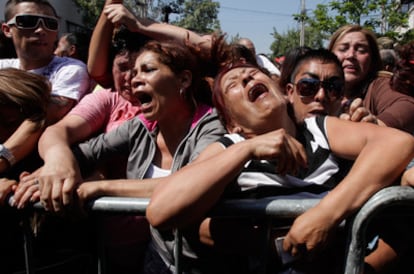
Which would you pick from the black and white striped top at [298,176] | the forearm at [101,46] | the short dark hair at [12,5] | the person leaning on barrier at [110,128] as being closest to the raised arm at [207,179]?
the black and white striped top at [298,176]

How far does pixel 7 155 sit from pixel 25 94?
366 mm

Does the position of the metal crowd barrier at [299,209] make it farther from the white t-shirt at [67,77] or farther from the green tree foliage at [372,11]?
the green tree foliage at [372,11]

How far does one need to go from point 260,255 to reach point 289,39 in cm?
6289

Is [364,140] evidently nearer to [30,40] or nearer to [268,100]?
[268,100]

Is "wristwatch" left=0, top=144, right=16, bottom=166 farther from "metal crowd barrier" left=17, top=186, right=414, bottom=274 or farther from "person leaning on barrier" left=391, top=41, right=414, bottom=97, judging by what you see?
"person leaning on barrier" left=391, top=41, right=414, bottom=97

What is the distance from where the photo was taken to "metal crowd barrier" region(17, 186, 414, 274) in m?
1.54

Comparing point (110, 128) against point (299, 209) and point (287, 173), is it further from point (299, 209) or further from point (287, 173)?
Answer: point (299, 209)

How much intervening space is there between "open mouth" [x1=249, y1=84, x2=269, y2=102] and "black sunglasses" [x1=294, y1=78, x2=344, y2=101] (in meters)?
0.46

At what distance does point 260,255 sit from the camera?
1.77 metres

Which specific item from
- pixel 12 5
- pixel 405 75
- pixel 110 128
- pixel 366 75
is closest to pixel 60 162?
pixel 110 128

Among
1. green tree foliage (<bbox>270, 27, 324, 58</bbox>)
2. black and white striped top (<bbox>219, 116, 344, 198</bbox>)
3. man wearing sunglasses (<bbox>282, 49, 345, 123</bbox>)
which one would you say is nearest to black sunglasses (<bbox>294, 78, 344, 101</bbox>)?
man wearing sunglasses (<bbox>282, 49, 345, 123</bbox>)

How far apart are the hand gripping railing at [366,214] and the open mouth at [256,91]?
2.53 ft

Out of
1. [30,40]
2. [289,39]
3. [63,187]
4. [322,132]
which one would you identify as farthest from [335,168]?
[289,39]

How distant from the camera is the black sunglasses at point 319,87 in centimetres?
253
